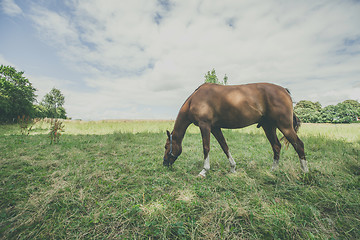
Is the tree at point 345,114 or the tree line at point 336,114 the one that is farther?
the tree line at point 336,114

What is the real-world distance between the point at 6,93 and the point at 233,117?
2672cm

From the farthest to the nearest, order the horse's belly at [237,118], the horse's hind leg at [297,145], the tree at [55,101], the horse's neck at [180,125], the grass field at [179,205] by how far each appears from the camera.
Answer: the tree at [55,101] → the horse's neck at [180,125] → the horse's belly at [237,118] → the horse's hind leg at [297,145] → the grass field at [179,205]

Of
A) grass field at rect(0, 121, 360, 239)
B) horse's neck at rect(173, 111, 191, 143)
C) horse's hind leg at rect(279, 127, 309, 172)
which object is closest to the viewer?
grass field at rect(0, 121, 360, 239)

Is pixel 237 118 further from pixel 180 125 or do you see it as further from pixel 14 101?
pixel 14 101

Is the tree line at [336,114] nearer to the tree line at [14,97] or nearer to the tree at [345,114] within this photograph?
the tree at [345,114]

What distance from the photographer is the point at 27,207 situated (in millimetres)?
2160

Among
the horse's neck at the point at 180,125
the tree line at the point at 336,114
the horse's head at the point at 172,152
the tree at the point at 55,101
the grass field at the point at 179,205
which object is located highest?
→ the tree at the point at 55,101

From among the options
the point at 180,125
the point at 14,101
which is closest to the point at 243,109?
the point at 180,125

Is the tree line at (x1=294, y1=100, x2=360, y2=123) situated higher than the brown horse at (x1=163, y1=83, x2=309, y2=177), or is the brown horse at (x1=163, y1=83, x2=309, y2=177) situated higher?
the tree line at (x1=294, y1=100, x2=360, y2=123)

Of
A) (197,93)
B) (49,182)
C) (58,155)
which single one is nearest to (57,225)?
(49,182)

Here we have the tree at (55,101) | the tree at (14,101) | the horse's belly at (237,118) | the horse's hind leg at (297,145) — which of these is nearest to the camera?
the horse's hind leg at (297,145)

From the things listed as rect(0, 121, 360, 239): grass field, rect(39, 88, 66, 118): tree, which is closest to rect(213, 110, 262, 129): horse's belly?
rect(0, 121, 360, 239): grass field

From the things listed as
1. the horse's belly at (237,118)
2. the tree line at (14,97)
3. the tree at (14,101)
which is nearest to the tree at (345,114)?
the horse's belly at (237,118)

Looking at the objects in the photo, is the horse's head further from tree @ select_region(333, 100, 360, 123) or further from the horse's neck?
tree @ select_region(333, 100, 360, 123)
